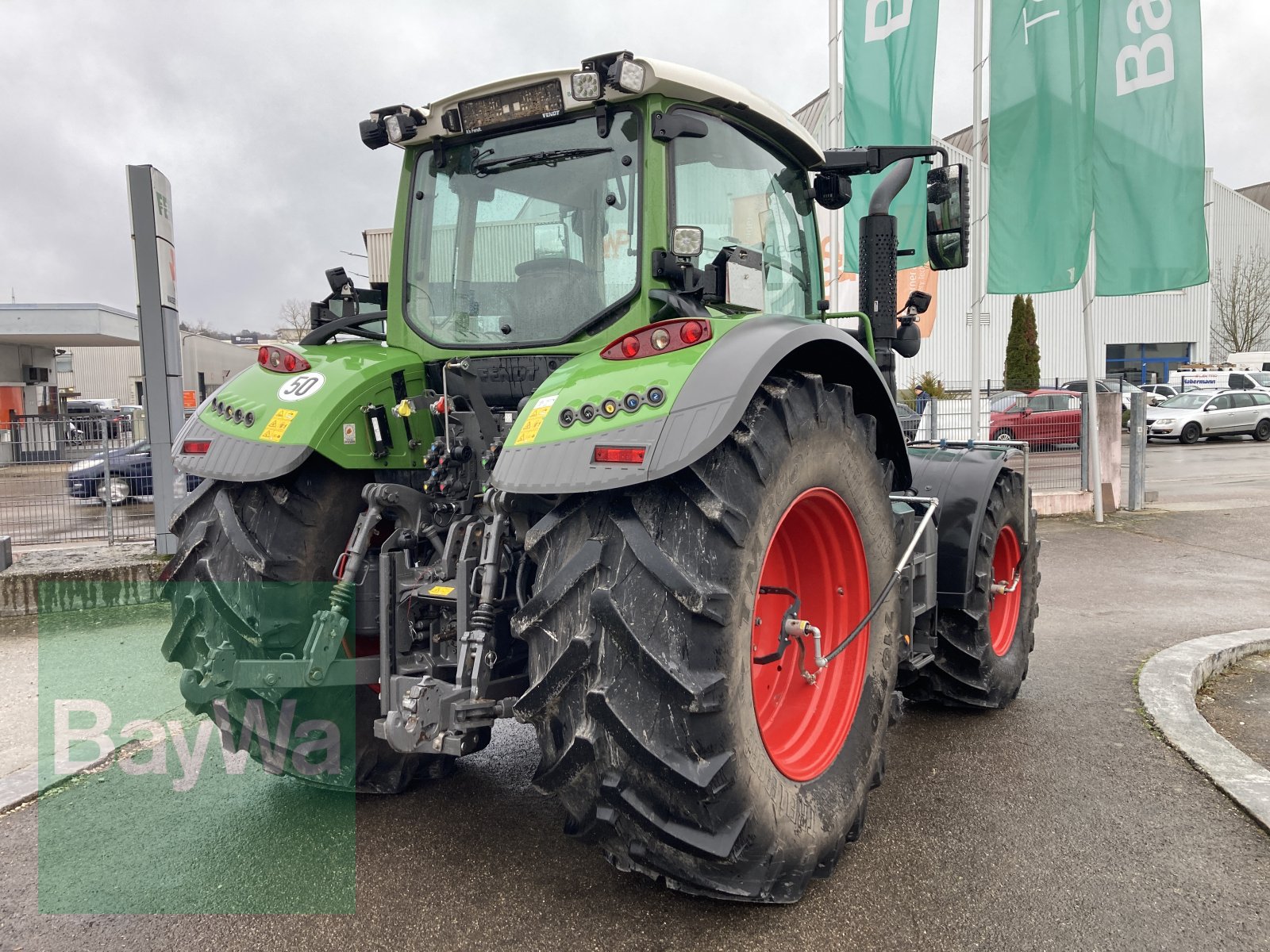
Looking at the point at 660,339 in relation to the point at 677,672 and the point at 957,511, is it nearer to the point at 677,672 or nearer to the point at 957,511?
the point at 677,672

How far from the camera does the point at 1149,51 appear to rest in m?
11.0

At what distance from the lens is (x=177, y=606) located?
3199 mm

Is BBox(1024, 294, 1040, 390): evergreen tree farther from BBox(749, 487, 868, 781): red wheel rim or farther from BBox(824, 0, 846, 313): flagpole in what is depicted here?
BBox(749, 487, 868, 781): red wheel rim

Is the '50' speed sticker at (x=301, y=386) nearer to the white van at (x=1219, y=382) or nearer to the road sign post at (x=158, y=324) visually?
the road sign post at (x=158, y=324)

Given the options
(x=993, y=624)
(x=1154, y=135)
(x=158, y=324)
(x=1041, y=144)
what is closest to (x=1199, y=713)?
(x=993, y=624)

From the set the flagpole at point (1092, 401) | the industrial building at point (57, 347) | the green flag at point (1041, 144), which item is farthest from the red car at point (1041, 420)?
the industrial building at point (57, 347)

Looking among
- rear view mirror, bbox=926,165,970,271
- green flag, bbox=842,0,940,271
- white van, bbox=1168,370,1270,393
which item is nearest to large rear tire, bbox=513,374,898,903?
rear view mirror, bbox=926,165,970,271

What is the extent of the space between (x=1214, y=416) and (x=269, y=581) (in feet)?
96.6

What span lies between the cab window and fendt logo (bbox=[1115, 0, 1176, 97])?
9449mm

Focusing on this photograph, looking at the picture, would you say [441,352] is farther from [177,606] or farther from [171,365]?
[171,365]

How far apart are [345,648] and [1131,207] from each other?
11.3 metres

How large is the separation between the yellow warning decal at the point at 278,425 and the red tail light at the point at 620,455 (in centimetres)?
132

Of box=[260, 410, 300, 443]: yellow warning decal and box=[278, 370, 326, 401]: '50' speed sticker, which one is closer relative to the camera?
box=[260, 410, 300, 443]: yellow warning decal

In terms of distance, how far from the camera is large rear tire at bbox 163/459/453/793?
3146mm
